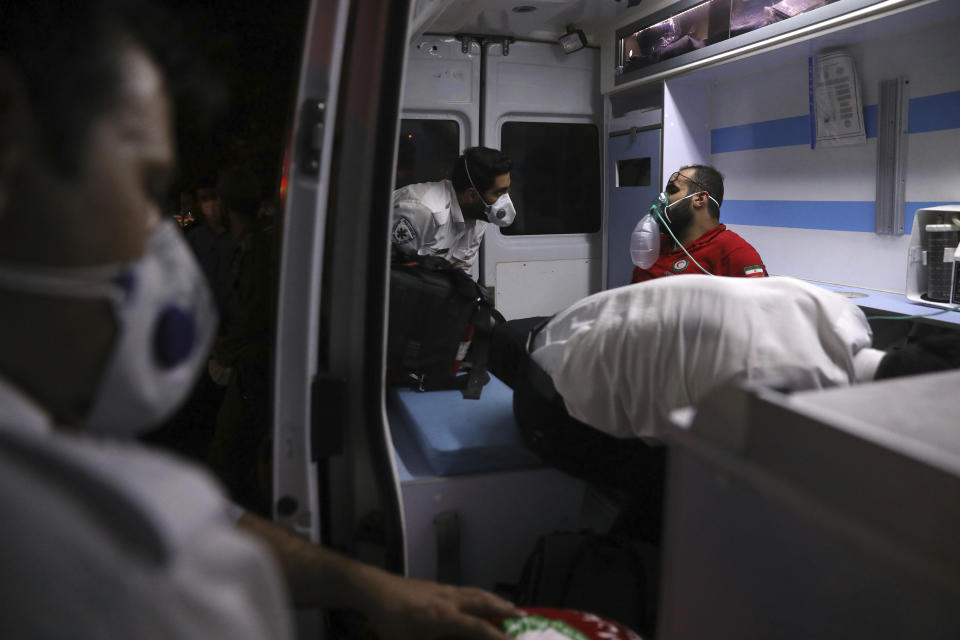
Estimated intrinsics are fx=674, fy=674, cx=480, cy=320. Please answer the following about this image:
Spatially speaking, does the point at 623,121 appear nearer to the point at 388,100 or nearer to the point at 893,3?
the point at 893,3

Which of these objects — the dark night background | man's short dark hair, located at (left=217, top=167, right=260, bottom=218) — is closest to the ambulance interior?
the dark night background

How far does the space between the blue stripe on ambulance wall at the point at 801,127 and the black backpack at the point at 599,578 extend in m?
2.76

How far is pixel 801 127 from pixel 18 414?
4.27 m

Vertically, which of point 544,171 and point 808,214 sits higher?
point 544,171

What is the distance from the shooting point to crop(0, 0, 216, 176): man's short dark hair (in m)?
0.50

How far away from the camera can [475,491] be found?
2014 millimetres

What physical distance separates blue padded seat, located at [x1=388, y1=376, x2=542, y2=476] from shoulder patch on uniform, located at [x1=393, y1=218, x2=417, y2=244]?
3.24 ft

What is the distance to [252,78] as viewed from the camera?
155cm

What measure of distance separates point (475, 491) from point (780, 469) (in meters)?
1.37

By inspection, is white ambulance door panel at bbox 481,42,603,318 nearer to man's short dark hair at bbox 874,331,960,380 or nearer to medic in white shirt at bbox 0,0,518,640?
man's short dark hair at bbox 874,331,960,380

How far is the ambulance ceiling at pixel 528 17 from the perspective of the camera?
4.00 metres

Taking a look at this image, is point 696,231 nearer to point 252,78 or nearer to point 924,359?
point 924,359

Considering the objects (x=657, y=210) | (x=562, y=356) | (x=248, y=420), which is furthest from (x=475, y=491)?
(x=657, y=210)

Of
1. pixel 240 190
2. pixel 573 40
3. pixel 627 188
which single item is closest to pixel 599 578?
pixel 240 190
